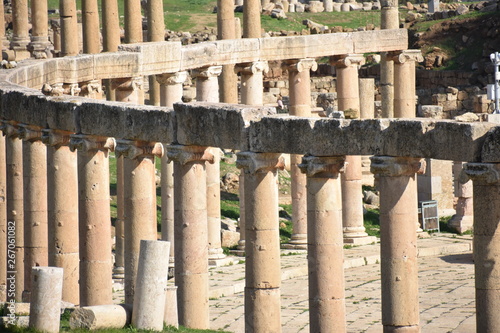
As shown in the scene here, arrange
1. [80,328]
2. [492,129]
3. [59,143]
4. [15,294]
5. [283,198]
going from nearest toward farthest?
[492,129]
[80,328]
[59,143]
[15,294]
[283,198]

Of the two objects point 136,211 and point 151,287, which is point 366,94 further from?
point 151,287

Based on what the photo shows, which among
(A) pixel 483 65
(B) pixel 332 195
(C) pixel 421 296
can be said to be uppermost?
(A) pixel 483 65

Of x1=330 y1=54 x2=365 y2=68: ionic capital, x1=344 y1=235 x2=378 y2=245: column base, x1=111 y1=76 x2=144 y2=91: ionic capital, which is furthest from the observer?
x1=330 y1=54 x2=365 y2=68: ionic capital

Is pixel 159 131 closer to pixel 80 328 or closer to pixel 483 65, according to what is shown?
pixel 80 328

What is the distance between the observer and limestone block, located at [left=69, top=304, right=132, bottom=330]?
24.0 m

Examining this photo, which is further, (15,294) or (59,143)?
(15,294)

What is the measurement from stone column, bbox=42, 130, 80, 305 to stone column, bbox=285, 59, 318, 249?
12.5 meters

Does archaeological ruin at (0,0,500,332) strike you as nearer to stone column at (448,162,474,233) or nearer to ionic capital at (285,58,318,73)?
ionic capital at (285,58,318,73)

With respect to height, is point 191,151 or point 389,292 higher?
point 191,151

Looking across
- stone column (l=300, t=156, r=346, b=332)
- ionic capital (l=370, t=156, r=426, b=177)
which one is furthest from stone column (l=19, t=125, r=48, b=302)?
ionic capital (l=370, t=156, r=426, b=177)

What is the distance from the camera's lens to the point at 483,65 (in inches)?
2576

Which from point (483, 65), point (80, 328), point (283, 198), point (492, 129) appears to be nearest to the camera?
point (492, 129)

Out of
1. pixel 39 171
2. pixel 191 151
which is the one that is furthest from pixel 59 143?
pixel 191 151

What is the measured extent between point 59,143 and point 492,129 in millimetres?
10006
